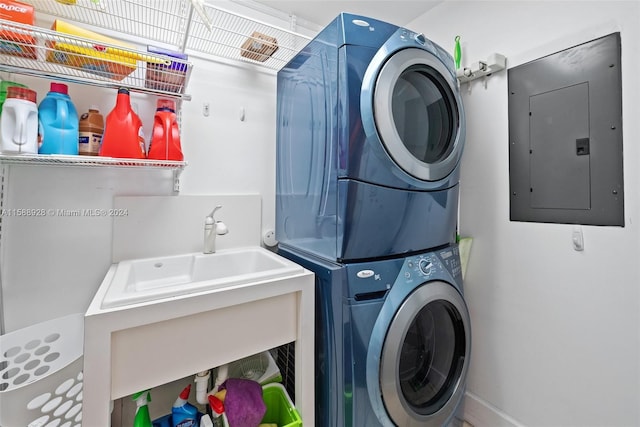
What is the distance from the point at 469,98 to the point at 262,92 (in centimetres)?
130

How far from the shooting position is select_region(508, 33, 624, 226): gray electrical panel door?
1.18 metres

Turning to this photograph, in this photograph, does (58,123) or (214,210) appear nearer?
(58,123)

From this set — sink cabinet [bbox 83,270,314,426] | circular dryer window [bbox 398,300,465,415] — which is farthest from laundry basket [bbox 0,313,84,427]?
circular dryer window [bbox 398,300,465,415]

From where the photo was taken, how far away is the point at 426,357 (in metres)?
1.38

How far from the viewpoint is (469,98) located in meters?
1.75

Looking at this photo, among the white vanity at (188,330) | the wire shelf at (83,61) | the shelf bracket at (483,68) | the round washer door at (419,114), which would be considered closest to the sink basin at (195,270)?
the white vanity at (188,330)

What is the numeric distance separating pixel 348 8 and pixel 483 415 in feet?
8.82

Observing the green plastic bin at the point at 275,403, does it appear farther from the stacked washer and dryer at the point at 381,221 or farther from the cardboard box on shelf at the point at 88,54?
the cardboard box on shelf at the point at 88,54

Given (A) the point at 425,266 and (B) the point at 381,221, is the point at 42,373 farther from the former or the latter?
(A) the point at 425,266

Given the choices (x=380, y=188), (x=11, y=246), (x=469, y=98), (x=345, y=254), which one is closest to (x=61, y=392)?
(x=11, y=246)

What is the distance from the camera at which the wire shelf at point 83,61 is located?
992 millimetres

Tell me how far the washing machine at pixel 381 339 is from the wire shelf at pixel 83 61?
1059mm

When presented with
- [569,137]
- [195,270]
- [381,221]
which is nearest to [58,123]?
[195,270]

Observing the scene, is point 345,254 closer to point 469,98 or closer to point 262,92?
point 262,92
